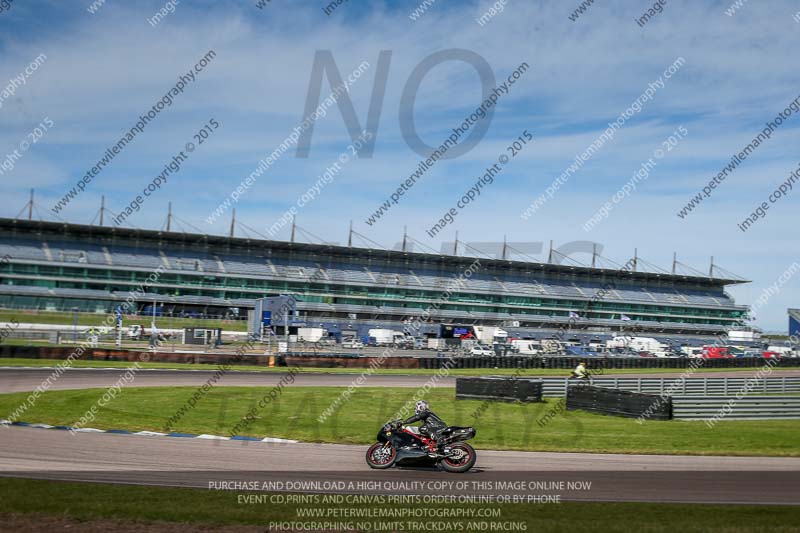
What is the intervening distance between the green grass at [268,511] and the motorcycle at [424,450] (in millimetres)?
2883

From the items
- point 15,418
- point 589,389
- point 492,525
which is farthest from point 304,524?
point 589,389

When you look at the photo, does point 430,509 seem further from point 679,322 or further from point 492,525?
point 679,322

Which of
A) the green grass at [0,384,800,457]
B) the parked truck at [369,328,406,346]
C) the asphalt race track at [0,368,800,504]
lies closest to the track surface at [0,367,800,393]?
the green grass at [0,384,800,457]

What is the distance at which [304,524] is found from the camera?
30.1ft

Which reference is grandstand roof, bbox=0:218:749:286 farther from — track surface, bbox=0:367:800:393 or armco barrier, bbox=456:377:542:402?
armco barrier, bbox=456:377:542:402

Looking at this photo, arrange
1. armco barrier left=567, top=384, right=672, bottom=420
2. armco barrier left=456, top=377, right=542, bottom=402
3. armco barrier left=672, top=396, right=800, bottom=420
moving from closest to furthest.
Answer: armco barrier left=567, top=384, right=672, bottom=420, armco barrier left=672, top=396, right=800, bottom=420, armco barrier left=456, top=377, right=542, bottom=402

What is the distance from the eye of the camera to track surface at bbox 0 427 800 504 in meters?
11.8

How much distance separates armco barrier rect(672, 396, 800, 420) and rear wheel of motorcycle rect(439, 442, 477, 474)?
11952 millimetres

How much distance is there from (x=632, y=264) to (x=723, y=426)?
296 ft

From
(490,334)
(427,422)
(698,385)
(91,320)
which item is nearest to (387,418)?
(427,422)

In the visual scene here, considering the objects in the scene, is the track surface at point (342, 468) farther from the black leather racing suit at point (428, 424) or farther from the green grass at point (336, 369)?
the green grass at point (336, 369)

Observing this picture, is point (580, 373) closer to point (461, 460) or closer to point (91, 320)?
point (461, 460)

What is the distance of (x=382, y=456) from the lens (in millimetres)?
13297

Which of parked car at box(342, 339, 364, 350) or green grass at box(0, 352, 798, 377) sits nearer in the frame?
green grass at box(0, 352, 798, 377)
